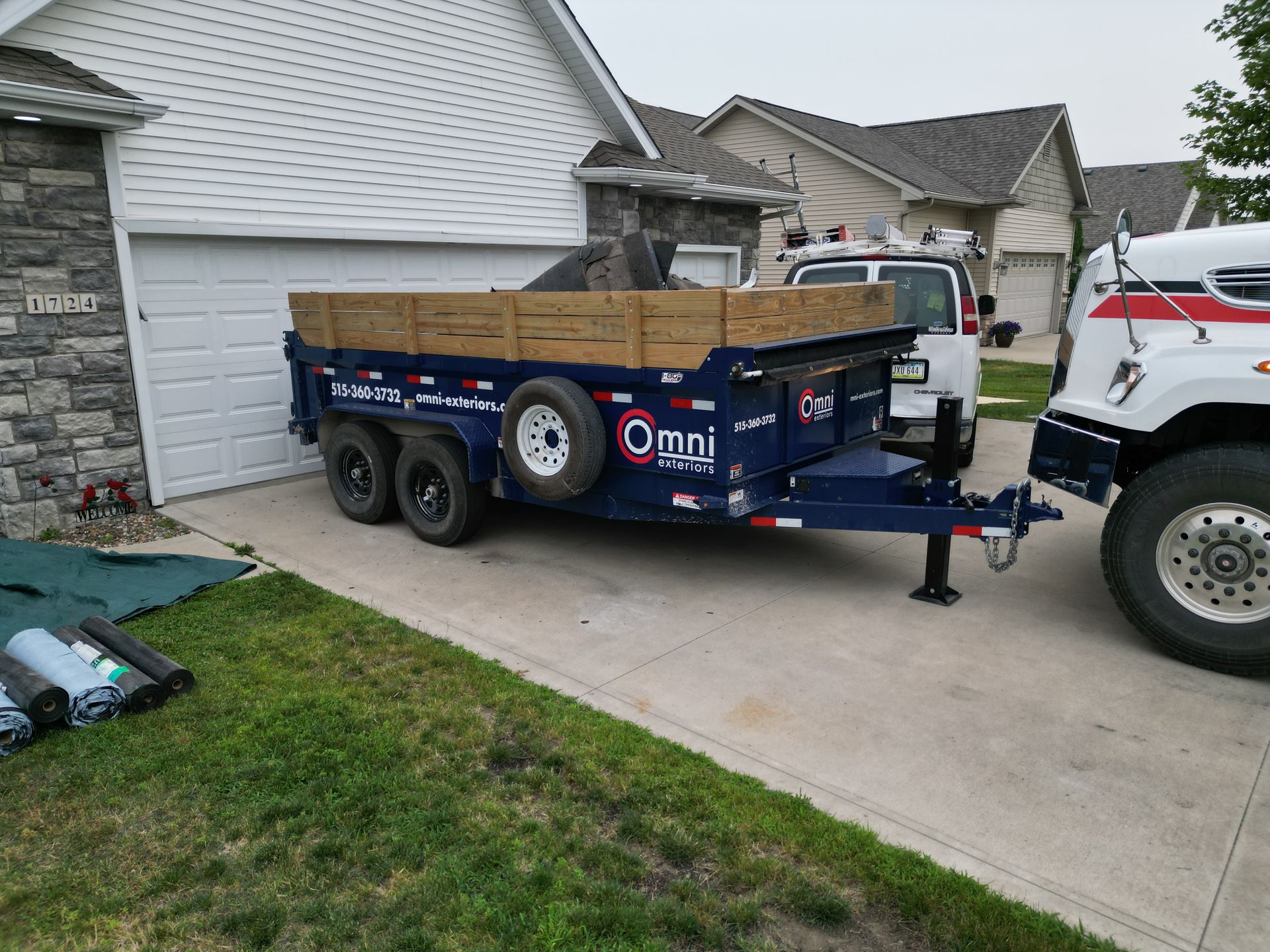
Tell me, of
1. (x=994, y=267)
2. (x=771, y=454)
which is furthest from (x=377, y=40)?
(x=994, y=267)

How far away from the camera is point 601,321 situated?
18.1 feet

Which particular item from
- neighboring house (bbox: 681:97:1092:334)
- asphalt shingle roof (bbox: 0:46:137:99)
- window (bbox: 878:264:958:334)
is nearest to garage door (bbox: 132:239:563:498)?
asphalt shingle roof (bbox: 0:46:137:99)

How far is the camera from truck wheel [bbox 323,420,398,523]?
7180 mm

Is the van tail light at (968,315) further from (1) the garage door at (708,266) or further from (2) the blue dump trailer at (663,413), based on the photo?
(1) the garage door at (708,266)

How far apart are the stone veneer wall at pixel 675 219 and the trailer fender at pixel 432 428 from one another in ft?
16.6

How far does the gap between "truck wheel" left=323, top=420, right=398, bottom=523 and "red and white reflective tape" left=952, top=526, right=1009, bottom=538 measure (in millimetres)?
4409

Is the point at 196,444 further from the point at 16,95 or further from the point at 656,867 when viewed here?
the point at 656,867

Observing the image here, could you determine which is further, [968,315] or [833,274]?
[833,274]

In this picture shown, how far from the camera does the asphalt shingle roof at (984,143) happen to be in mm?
22391

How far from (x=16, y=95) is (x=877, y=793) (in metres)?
7.29

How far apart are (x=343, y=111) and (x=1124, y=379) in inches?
306

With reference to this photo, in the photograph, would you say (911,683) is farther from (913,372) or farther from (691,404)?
(913,372)

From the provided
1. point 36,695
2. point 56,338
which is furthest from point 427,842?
point 56,338

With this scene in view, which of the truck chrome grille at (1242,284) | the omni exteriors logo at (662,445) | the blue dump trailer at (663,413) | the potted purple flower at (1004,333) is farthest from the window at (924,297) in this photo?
the potted purple flower at (1004,333)
